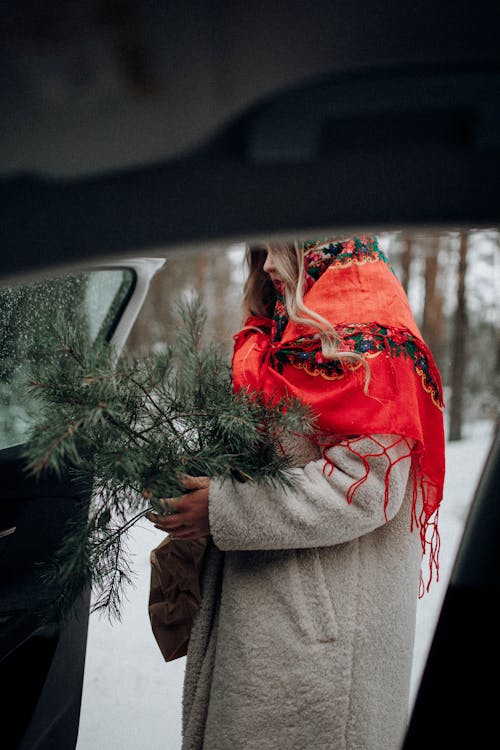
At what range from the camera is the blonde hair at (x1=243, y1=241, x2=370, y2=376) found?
4.42 ft

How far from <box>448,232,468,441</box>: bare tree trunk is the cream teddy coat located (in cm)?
724

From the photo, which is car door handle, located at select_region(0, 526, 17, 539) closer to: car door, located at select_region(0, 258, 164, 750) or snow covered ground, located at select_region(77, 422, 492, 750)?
car door, located at select_region(0, 258, 164, 750)

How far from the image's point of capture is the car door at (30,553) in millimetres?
1570

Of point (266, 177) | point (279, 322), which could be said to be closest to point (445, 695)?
point (266, 177)

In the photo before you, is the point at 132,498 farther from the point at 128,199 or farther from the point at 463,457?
the point at 463,457

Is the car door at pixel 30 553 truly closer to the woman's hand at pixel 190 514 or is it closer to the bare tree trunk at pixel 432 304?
the woman's hand at pixel 190 514

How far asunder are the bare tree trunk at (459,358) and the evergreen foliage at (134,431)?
738 centimetres

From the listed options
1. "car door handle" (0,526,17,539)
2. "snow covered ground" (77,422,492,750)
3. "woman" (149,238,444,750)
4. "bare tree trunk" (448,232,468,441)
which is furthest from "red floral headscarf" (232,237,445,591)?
"bare tree trunk" (448,232,468,441)

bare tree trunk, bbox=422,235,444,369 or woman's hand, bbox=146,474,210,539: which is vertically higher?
woman's hand, bbox=146,474,210,539

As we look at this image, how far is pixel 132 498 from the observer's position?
3.80ft

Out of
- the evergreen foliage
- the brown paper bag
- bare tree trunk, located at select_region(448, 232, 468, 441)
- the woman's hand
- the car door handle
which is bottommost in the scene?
bare tree trunk, located at select_region(448, 232, 468, 441)

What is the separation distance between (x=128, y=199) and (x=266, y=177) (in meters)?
0.12

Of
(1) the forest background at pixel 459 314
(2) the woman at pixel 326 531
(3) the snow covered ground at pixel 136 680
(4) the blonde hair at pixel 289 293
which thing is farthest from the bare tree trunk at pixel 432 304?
(2) the woman at pixel 326 531

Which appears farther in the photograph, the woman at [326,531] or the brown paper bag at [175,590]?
the brown paper bag at [175,590]
